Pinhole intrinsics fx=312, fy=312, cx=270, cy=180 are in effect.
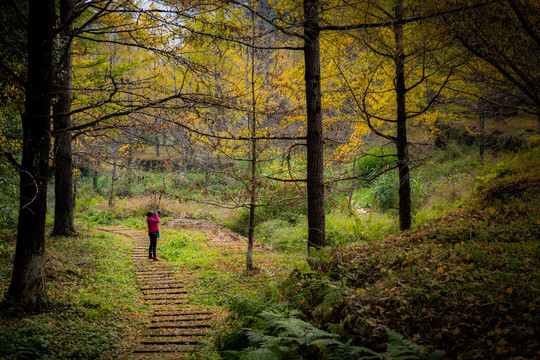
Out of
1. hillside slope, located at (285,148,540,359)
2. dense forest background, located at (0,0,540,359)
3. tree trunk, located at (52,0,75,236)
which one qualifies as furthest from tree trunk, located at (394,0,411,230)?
tree trunk, located at (52,0,75,236)

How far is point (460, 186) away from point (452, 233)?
701 cm

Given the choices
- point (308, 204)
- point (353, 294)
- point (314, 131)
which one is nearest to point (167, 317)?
point (308, 204)

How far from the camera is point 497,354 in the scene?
2244 mm

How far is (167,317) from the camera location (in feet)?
18.8

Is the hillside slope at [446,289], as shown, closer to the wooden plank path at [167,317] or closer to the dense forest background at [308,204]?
the dense forest background at [308,204]

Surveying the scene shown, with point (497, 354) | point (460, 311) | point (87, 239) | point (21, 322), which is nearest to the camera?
point (497, 354)

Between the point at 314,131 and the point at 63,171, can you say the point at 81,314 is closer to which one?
the point at 314,131

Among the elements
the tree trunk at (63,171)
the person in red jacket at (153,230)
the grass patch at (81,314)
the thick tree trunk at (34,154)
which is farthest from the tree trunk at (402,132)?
the tree trunk at (63,171)

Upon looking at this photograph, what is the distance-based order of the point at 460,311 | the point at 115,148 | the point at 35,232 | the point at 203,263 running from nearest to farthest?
the point at 460,311 → the point at 35,232 → the point at 203,263 → the point at 115,148

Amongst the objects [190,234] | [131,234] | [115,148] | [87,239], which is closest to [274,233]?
[190,234]

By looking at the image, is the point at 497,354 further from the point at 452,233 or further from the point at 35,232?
the point at 35,232

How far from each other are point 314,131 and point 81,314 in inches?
205

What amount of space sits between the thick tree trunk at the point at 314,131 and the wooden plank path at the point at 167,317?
2485mm

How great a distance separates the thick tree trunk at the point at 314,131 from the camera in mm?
5926
